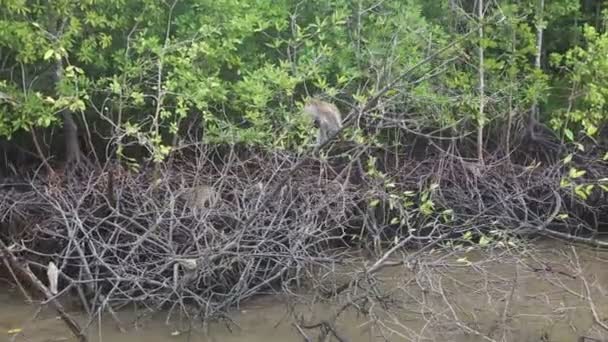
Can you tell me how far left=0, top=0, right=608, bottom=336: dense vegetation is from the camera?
6383 millimetres

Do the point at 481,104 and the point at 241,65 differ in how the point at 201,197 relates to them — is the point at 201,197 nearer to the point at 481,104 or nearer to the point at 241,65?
the point at 241,65

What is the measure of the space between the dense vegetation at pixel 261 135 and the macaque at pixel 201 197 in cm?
11

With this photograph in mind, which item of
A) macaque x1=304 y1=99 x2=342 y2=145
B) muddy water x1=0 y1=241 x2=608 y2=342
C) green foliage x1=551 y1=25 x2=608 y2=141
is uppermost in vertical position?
macaque x1=304 y1=99 x2=342 y2=145

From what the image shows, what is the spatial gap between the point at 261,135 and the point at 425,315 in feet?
7.02

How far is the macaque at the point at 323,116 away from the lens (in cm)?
652

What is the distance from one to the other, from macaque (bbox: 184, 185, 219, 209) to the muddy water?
2.76 feet

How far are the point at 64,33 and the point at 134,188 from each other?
4.60 ft

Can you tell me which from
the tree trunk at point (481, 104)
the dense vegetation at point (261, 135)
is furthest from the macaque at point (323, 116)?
the tree trunk at point (481, 104)

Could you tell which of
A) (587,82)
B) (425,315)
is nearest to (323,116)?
(425,315)

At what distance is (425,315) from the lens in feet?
20.0

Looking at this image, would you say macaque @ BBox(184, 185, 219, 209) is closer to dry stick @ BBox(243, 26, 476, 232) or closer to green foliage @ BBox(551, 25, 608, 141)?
dry stick @ BBox(243, 26, 476, 232)

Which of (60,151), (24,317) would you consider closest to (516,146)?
(60,151)

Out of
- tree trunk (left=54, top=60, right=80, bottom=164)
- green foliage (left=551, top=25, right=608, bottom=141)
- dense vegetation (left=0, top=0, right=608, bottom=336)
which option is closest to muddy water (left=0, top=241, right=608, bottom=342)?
dense vegetation (left=0, top=0, right=608, bottom=336)

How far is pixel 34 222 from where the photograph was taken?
7141 mm
